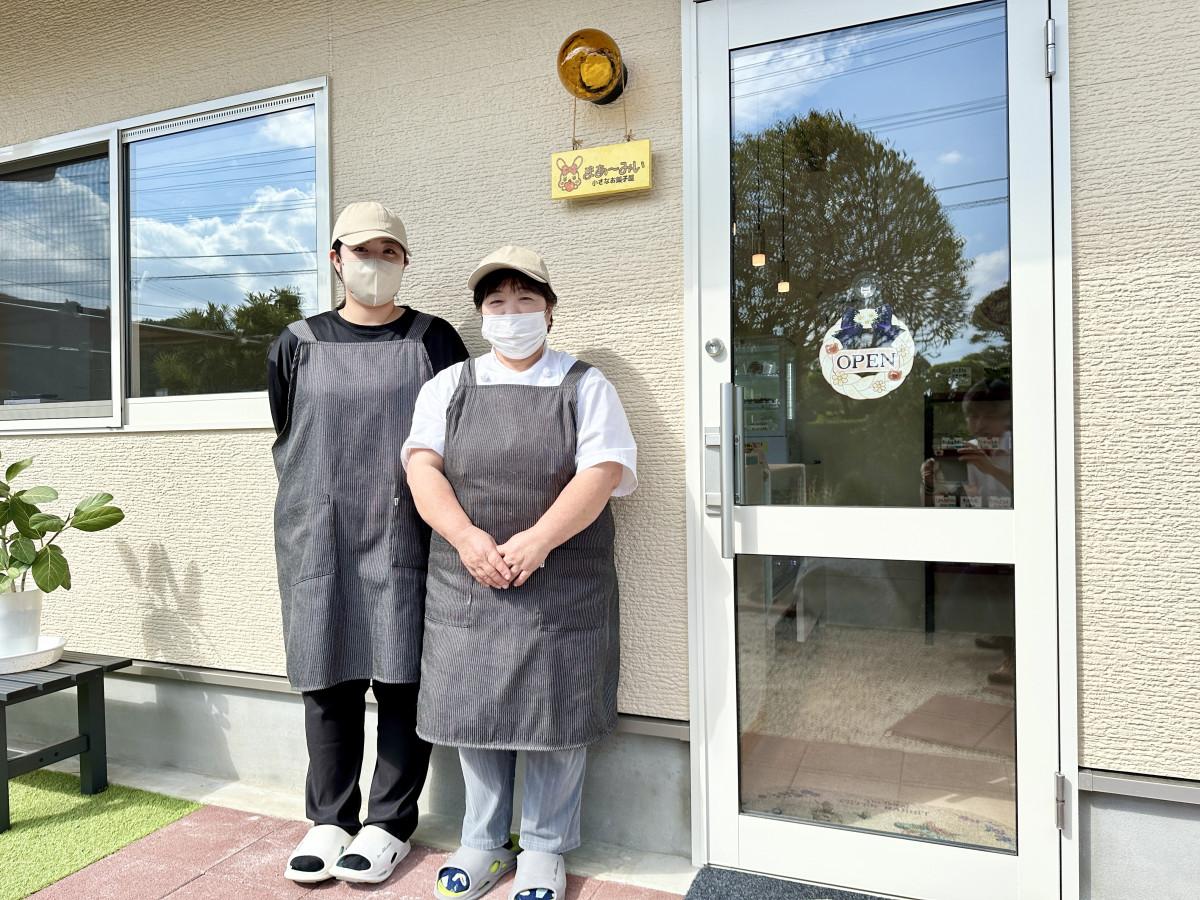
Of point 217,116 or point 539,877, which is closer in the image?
point 539,877

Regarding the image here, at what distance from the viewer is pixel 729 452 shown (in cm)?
219

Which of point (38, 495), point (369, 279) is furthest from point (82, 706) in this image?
point (369, 279)

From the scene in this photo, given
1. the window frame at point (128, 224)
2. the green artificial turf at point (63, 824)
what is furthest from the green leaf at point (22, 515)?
the green artificial turf at point (63, 824)

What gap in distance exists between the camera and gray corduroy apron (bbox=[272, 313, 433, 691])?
88.0 inches

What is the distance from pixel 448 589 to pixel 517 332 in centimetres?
70

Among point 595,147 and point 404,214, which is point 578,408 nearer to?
point 595,147

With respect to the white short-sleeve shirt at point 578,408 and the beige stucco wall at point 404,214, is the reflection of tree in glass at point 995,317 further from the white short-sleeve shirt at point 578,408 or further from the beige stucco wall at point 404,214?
the white short-sleeve shirt at point 578,408

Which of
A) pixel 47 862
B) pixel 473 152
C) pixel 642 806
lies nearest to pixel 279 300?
pixel 473 152

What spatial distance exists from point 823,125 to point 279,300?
1931 millimetres

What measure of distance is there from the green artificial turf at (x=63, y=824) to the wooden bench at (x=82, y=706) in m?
0.10

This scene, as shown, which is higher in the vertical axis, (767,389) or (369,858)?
(767,389)

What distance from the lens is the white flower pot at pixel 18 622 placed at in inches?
108

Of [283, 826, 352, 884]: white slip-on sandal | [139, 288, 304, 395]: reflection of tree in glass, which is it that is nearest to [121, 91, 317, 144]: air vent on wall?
[139, 288, 304, 395]: reflection of tree in glass

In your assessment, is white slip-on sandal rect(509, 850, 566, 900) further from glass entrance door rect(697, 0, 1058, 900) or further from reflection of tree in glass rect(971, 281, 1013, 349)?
reflection of tree in glass rect(971, 281, 1013, 349)
